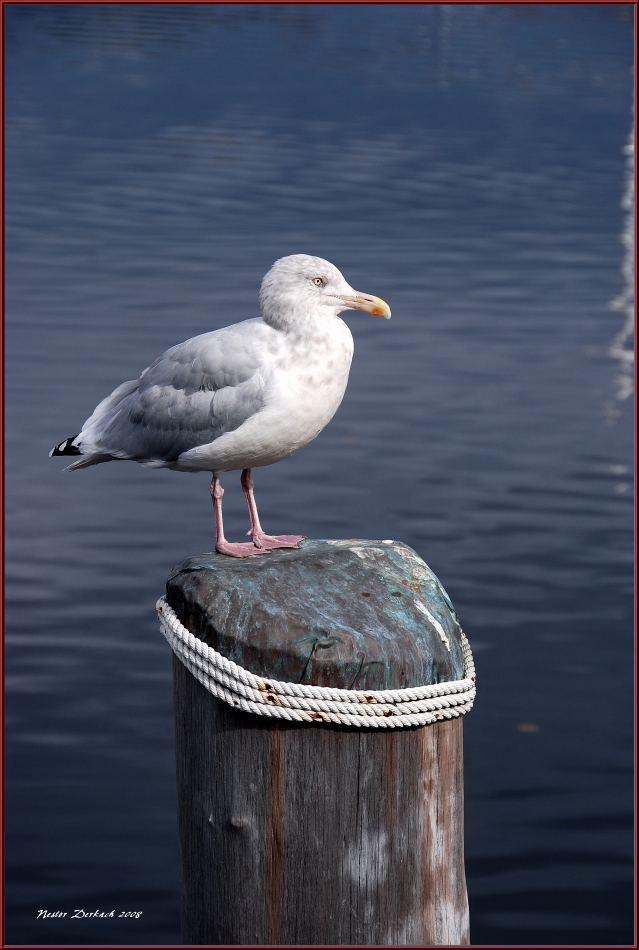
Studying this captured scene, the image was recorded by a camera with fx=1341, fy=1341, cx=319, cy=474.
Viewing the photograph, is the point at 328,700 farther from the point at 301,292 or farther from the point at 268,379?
the point at 301,292

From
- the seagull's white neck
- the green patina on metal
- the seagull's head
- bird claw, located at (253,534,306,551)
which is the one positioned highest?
the seagull's head

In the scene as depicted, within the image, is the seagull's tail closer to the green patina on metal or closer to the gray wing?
the gray wing

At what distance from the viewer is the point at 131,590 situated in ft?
31.5

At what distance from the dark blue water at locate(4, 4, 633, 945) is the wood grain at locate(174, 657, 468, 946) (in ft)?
10.5

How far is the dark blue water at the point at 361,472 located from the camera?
753 cm

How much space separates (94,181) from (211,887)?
21574mm

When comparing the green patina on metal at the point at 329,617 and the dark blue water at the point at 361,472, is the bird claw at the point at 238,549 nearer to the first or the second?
the green patina on metal at the point at 329,617

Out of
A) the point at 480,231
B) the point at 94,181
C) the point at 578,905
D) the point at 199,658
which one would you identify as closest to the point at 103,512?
the point at 578,905

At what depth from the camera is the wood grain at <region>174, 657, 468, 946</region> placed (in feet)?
12.6

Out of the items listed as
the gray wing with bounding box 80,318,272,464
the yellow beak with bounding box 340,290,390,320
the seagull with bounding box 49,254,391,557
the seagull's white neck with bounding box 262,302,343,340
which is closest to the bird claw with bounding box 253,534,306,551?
the seagull with bounding box 49,254,391,557

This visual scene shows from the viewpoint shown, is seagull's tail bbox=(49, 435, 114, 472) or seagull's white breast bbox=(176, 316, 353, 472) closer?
seagull's white breast bbox=(176, 316, 353, 472)

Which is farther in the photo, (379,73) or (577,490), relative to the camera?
(379,73)

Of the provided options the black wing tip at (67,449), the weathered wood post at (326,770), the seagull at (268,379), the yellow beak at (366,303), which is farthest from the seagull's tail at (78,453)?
the weathered wood post at (326,770)

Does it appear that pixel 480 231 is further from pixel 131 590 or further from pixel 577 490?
pixel 131 590
